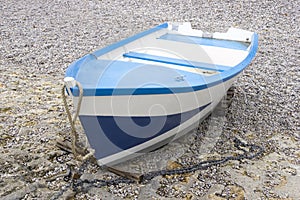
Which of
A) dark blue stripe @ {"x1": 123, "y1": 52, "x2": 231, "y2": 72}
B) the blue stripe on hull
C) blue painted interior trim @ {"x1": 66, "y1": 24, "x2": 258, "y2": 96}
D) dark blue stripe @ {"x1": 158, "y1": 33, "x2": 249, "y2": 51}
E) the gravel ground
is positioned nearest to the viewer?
blue painted interior trim @ {"x1": 66, "y1": 24, "x2": 258, "y2": 96}

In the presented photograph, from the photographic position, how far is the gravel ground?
3.07m

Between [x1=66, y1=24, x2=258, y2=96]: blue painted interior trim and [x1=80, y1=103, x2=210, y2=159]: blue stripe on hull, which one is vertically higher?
[x1=66, y1=24, x2=258, y2=96]: blue painted interior trim

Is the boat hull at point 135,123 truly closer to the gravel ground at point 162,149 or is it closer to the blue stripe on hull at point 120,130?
the blue stripe on hull at point 120,130

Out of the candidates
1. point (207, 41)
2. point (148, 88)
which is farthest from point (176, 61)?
point (148, 88)

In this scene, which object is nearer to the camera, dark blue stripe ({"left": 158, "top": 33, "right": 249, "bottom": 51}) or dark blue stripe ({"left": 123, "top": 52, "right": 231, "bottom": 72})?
dark blue stripe ({"left": 123, "top": 52, "right": 231, "bottom": 72})


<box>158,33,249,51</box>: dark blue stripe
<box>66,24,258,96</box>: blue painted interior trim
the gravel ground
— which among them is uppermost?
<box>158,33,249,51</box>: dark blue stripe

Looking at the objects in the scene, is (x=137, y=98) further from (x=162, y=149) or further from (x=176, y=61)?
(x=176, y=61)

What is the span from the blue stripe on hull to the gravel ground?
0.30 meters

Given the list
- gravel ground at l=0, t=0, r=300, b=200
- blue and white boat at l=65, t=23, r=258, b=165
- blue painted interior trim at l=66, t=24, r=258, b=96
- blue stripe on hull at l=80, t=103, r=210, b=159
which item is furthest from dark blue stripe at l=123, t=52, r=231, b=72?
blue stripe on hull at l=80, t=103, r=210, b=159

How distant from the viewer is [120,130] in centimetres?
300

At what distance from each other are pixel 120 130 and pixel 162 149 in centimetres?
74

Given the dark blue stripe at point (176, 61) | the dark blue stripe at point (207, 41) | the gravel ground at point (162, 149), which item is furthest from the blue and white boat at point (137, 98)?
the dark blue stripe at point (207, 41)

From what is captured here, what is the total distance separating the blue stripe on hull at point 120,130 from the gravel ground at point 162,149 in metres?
0.30

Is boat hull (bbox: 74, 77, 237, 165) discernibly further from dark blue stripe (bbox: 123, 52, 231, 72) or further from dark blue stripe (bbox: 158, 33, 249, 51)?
dark blue stripe (bbox: 158, 33, 249, 51)
